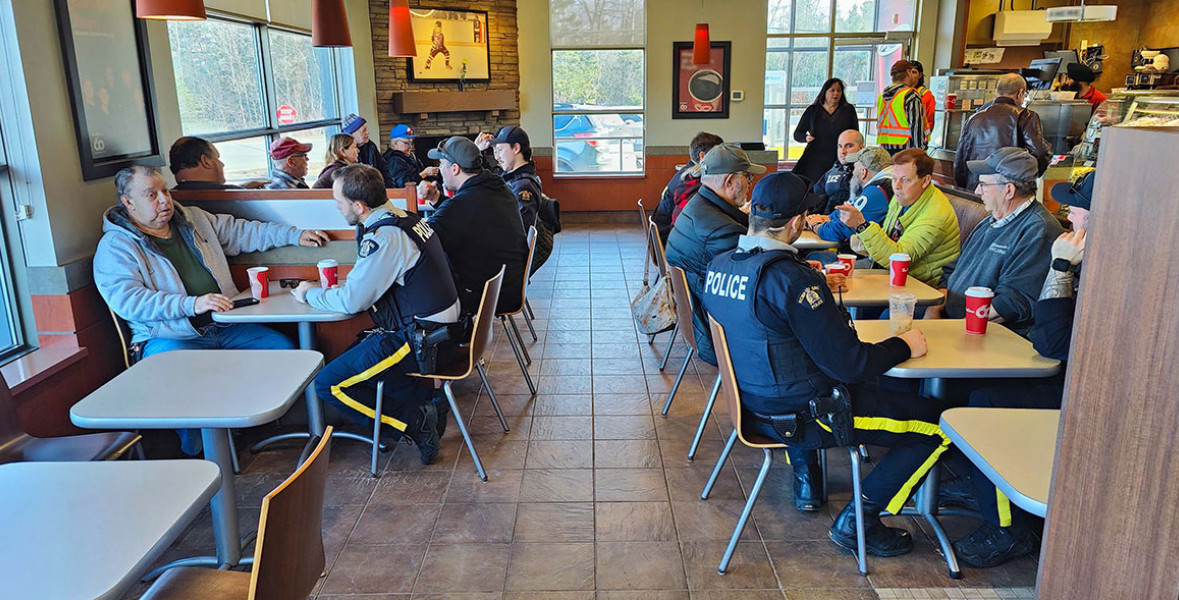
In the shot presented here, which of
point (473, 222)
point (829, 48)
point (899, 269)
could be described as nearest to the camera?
point (899, 269)

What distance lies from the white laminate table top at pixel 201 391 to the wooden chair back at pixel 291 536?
23.4 inches

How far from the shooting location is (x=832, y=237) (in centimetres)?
445

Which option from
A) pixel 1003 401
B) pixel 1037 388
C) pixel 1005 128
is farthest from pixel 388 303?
pixel 1005 128

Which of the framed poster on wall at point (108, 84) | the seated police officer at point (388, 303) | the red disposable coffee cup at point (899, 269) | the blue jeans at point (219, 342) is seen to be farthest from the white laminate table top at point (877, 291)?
the framed poster on wall at point (108, 84)

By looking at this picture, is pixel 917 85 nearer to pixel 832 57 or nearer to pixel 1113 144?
pixel 832 57

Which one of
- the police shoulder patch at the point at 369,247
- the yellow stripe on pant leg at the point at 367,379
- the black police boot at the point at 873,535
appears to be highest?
the police shoulder patch at the point at 369,247

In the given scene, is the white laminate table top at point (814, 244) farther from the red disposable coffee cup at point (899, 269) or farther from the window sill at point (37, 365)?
the window sill at point (37, 365)

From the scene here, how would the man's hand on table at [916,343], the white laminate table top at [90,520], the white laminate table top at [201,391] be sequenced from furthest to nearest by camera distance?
the man's hand on table at [916,343] → the white laminate table top at [201,391] → the white laminate table top at [90,520]

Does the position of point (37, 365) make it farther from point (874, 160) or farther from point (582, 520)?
point (874, 160)

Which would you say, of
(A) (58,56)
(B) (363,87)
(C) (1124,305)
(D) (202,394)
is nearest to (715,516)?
(D) (202,394)

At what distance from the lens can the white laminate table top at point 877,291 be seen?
3184mm

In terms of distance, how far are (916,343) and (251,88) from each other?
16.5 ft

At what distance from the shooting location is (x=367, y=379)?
132 inches

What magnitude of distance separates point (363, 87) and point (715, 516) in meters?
6.07
